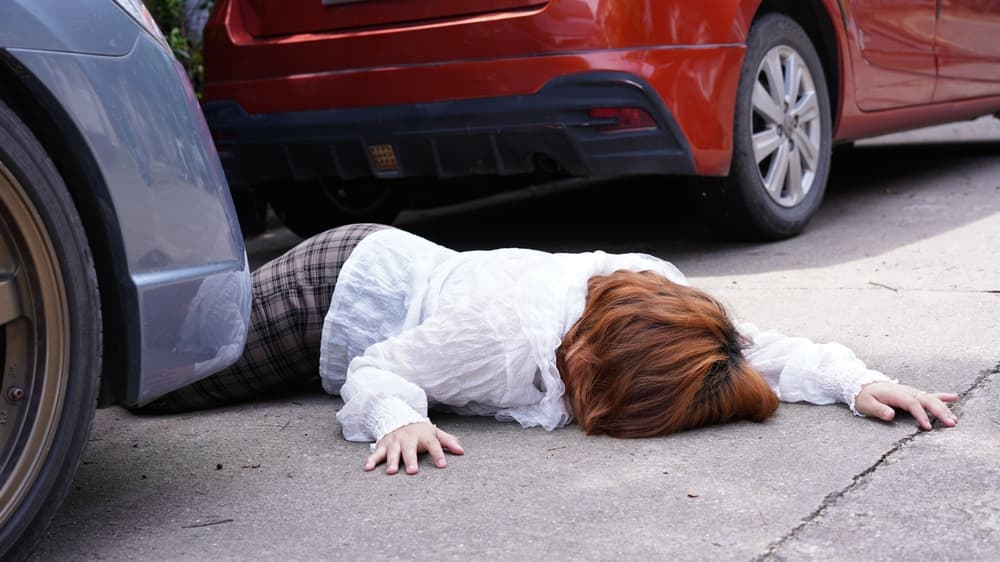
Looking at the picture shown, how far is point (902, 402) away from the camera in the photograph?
105 inches

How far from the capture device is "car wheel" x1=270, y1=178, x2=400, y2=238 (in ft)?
17.9

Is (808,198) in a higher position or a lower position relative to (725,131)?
lower

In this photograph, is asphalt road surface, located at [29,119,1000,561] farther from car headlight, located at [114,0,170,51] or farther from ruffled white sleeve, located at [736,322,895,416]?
car headlight, located at [114,0,170,51]

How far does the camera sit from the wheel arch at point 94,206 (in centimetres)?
200

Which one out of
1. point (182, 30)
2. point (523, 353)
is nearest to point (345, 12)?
point (182, 30)

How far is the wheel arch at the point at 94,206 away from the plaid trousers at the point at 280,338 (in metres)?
0.82

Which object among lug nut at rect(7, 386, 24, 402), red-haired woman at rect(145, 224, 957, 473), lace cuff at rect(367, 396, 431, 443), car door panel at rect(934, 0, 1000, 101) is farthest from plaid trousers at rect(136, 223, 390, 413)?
car door panel at rect(934, 0, 1000, 101)

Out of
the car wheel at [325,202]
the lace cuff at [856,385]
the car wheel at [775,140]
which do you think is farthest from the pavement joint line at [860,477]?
the car wheel at [325,202]

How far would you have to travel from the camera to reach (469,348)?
2.71 m

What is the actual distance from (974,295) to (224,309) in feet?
7.43

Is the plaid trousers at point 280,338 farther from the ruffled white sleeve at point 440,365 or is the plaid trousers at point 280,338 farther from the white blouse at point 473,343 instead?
the ruffled white sleeve at point 440,365

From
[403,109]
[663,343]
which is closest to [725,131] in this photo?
[403,109]

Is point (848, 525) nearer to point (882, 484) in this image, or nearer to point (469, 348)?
point (882, 484)

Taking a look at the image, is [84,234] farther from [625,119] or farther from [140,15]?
[625,119]
